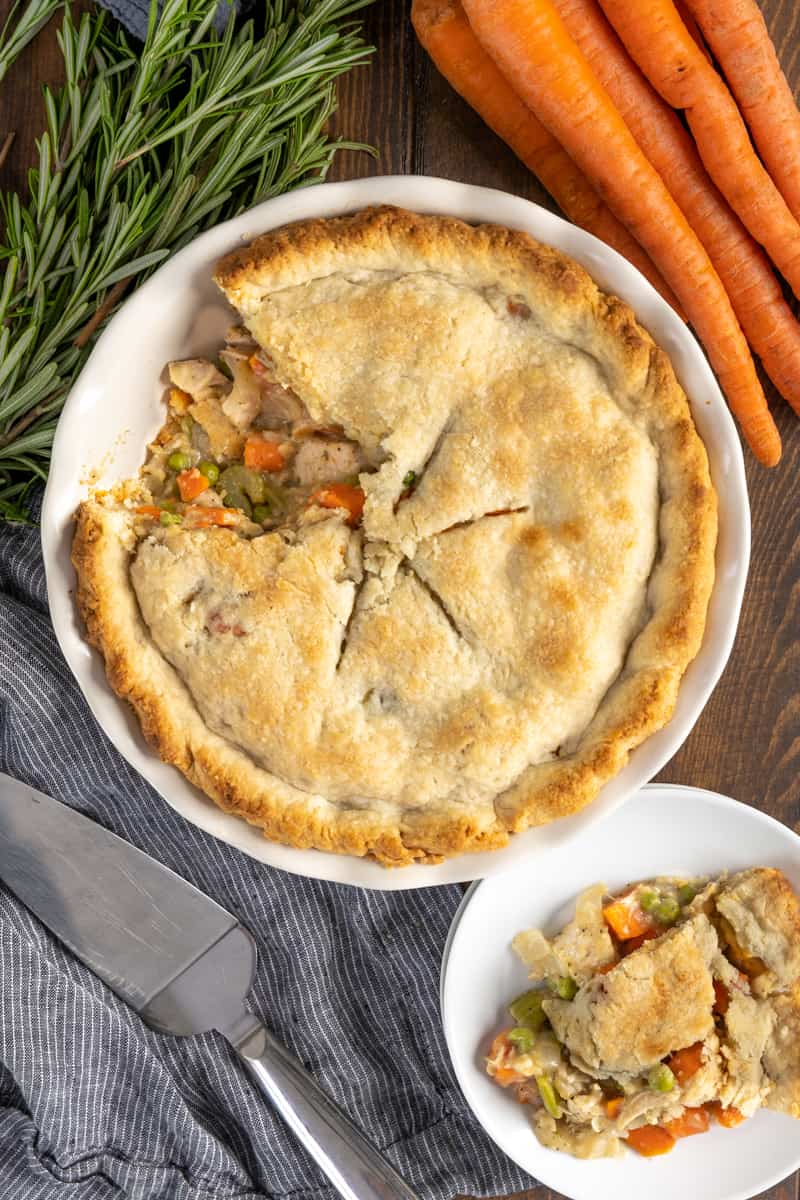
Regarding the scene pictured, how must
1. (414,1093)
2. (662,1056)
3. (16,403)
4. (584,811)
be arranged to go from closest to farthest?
1. (584,811)
2. (16,403)
3. (662,1056)
4. (414,1093)

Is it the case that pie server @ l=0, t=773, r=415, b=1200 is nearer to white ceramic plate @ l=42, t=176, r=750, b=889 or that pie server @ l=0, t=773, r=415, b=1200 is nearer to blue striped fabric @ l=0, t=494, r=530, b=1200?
blue striped fabric @ l=0, t=494, r=530, b=1200

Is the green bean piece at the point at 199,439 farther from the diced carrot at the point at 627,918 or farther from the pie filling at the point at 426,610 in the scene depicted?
the diced carrot at the point at 627,918

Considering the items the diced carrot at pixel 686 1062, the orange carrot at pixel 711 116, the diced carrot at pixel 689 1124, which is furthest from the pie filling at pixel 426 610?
the diced carrot at pixel 689 1124

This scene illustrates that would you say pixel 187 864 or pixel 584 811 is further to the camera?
pixel 187 864

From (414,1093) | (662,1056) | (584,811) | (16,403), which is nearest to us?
(584,811)

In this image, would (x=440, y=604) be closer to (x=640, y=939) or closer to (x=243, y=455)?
(x=243, y=455)

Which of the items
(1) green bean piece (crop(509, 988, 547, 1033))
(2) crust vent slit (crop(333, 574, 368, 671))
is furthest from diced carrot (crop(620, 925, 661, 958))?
(2) crust vent slit (crop(333, 574, 368, 671))

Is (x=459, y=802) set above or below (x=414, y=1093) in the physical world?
above

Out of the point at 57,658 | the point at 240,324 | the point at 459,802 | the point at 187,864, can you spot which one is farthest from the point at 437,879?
the point at 240,324

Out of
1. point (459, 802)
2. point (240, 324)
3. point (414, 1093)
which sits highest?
point (240, 324)

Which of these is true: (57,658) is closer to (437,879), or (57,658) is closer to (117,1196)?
(437,879)
